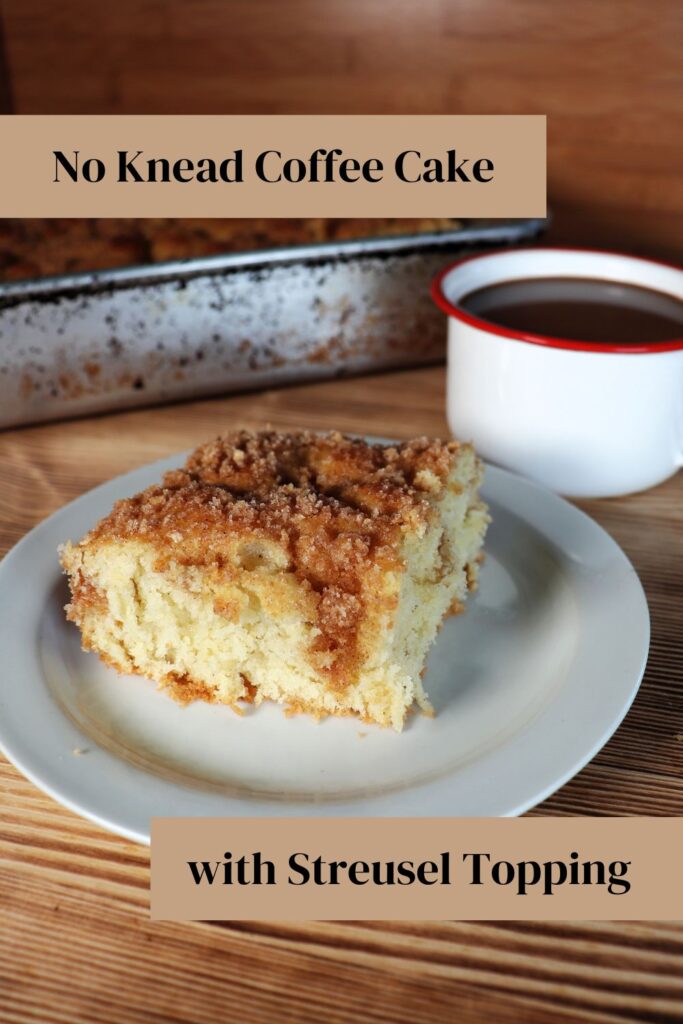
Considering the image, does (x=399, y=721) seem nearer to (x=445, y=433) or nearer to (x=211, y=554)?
(x=211, y=554)

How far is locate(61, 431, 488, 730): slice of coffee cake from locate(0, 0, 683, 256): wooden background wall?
100 centimetres

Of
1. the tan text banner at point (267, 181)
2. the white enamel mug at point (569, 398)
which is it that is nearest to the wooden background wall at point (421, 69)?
the tan text banner at point (267, 181)

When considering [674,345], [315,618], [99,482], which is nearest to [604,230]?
[674,345]

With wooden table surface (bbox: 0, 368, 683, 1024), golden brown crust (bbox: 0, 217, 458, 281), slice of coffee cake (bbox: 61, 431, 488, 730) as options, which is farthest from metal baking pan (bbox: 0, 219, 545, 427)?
wooden table surface (bbox: 0, 368, 683, 1024)

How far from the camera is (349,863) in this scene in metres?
0.83

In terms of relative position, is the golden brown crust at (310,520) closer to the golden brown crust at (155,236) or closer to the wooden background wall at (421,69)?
the golden brown crust at (155,236)

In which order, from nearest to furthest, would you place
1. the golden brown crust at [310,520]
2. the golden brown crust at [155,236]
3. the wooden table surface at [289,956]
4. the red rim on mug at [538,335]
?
the wooden table surface at [289,956] < the golden brown crust at [310,520] < the red rim on mug at [538,335] < the golden brown crust at [155,236]

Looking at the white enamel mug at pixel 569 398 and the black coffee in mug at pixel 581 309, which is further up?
the black coffee in mug at pixel 581 309

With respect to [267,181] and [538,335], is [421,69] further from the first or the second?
[538,335]

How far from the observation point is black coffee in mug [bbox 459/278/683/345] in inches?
52.7

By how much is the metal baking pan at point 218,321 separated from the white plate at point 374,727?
0.36m

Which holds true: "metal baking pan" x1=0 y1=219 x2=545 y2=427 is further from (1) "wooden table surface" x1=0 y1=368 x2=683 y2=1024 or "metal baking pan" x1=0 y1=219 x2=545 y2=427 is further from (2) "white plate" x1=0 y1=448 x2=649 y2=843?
(1) "wooden table surface" x1=0 y1=368 x2=683 y2=1024

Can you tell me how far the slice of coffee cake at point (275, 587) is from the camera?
3.15 ft

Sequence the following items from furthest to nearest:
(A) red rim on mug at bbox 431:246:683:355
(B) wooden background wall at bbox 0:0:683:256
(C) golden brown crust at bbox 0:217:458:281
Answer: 1. (B) wooden background wall at bbox 0:0:683:256
2. (C) golden brown crust at bbox 0:217:458:281
3. (A) red rim on mug at bbox 431:246:683:355
